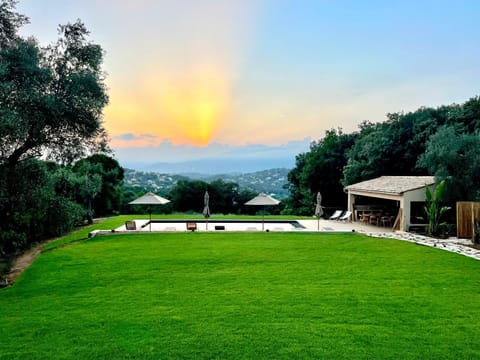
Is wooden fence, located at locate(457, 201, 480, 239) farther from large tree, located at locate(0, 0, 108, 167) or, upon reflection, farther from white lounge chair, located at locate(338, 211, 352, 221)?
large tree, located at locate(0, 0, 108, 167)

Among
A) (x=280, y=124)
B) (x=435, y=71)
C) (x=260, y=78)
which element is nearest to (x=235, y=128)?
(x=280, y=124)

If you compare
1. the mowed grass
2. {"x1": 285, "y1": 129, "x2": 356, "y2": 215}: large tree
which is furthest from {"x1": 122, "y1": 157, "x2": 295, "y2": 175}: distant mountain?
the mowed grass

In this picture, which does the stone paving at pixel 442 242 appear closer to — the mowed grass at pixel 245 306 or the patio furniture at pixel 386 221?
the mowed grass at pixel 245 306

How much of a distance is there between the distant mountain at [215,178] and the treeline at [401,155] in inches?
632

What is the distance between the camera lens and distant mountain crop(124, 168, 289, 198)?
61866 mm

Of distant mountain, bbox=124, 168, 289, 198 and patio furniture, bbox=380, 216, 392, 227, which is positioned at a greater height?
distant mountain, bbox=124, 168, 289, 198

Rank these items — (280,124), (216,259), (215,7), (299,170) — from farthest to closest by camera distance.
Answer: (299,170), (280,124), (215,7), (216,259)

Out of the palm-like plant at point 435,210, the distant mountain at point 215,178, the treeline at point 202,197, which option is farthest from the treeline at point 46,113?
the distant mountain at point 215,178

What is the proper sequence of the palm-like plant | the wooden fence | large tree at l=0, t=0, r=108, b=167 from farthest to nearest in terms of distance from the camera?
the palm-like plant < the wooden fence < large tree at l=0, t=0, r=108, b=167

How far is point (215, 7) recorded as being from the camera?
68.3 feet

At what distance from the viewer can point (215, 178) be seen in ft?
194

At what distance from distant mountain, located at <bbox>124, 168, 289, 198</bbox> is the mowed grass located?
42880 mm

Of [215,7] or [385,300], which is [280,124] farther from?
[385,300]

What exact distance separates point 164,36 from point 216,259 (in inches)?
578
